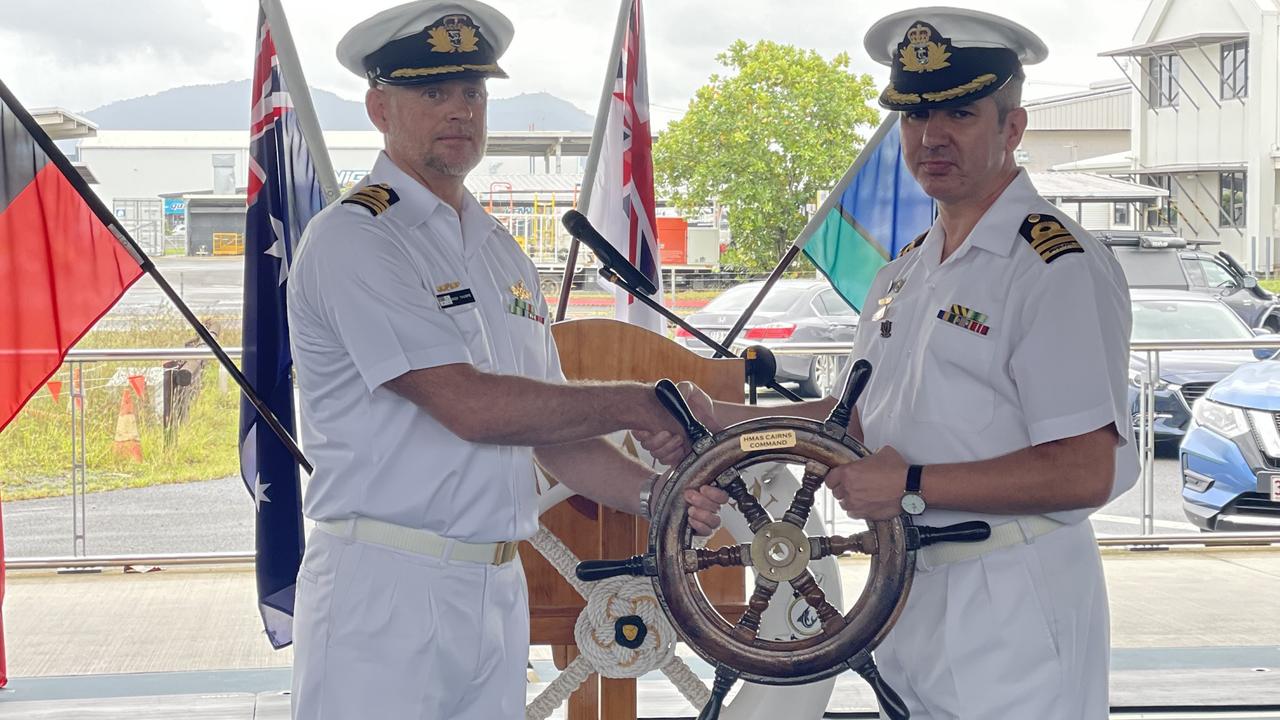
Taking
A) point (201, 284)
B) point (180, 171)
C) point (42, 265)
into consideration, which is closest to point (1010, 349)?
point (42, 265)

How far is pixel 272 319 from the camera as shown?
2.79m

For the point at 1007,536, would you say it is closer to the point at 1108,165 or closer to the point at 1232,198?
the point at 1232,198

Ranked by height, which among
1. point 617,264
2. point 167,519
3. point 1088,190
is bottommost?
point 167,519

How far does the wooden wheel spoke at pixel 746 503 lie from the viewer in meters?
1.64

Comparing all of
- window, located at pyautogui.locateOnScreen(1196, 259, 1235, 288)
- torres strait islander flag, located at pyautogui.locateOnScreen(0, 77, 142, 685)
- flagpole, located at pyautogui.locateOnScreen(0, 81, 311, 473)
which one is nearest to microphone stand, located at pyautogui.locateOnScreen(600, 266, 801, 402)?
flagpole, located at pyautogui.locateOnScreen(0, 81, 311, 473)

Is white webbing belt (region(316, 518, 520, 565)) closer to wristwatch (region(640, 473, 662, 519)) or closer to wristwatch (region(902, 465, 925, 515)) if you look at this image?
wristwatch (region(640, 473, 662, 519))

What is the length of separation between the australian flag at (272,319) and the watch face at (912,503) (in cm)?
160

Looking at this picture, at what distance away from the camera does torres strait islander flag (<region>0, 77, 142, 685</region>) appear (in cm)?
271

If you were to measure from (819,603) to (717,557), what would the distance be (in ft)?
0.44

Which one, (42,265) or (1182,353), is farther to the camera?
(1182,353)

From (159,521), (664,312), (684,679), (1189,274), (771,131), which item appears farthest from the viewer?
(771,131)

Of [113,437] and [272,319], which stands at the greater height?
[272,319]

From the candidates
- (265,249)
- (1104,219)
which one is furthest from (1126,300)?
(1104,219)

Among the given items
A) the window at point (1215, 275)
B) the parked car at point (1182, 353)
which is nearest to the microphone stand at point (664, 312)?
the parked car at point (1182, 353)
